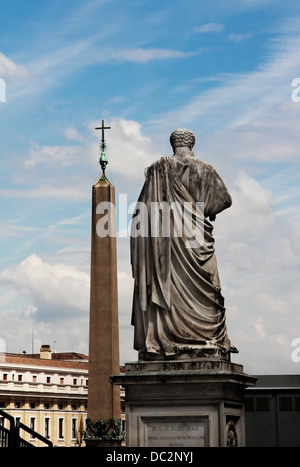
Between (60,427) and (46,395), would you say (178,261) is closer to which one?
(46,395)

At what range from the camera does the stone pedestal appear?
16.1 metres

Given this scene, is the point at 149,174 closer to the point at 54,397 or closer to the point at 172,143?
the point at 172,143

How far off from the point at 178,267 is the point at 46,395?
86649 millimetres

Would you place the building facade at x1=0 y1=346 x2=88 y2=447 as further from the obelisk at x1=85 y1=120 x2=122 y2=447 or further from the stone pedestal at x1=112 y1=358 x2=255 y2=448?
the stone pedestal at x1=112 y1=358 x2=255 y2=448

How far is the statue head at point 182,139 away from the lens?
17.8 m

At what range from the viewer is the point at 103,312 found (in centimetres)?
5331

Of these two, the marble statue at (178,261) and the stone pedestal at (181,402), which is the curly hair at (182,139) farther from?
the stone pedestal at (181,402)

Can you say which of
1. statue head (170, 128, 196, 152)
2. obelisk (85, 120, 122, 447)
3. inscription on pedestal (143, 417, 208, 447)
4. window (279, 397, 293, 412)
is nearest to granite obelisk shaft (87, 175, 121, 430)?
obelisk (85, 120, 122, 447)

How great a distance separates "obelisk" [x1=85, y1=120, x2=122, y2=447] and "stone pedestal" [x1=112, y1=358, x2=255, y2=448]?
35.3 m

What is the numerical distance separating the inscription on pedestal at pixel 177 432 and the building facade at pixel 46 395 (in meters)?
81.0

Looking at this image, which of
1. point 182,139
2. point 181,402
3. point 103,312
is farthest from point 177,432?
point 103,312

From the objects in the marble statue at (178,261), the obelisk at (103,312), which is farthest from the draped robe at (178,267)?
the obelisk at (103,312)
